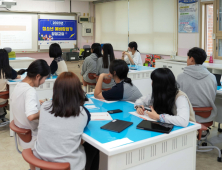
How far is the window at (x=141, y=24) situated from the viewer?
6.23 metres

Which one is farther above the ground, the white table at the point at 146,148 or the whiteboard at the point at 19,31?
the whiteboard at the point at 19,31

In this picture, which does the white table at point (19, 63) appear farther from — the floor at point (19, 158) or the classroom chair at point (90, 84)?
the floor at point (19, 158)

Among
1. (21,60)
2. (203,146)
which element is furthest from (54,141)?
(21,60)

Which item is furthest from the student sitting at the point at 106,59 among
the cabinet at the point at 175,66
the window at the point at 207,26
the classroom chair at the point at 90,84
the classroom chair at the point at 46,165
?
the classroom chair at the point at 46,165

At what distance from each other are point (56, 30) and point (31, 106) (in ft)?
20.7

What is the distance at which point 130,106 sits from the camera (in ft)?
8.24

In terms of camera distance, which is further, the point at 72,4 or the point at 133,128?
the point at 72,4

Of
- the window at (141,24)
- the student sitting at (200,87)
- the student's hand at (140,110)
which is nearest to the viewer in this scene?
the student's hand at (140,110)

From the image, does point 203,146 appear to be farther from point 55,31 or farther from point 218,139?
point 55,31

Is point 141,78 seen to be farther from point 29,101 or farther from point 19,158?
point 29,101

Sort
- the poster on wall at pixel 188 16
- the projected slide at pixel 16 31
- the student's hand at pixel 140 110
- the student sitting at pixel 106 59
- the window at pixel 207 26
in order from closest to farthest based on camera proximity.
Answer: the student's hand at pixel 140 110, the student sitting at pixel 106 59, the window at pixel 207 26, the poster on wall at pixel 188 16, the projected slide at pixel 16 31

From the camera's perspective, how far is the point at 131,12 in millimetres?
7301

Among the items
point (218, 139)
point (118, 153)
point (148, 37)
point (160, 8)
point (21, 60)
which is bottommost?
point (218, 139)

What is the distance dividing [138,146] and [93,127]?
0.43 meters
